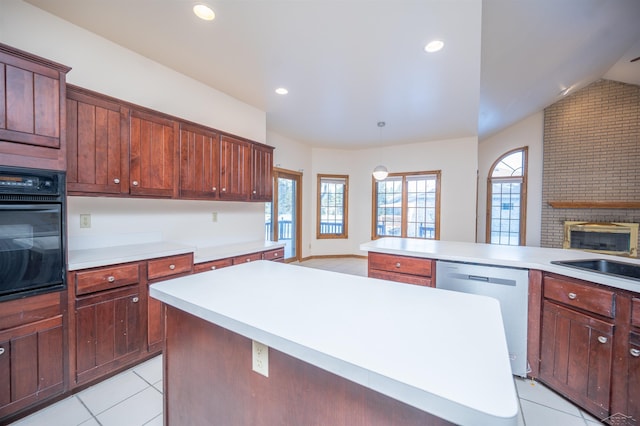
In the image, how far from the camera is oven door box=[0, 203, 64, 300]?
1504 mm

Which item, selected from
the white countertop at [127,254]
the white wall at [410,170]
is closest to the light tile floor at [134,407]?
the white countertop at [127,254]

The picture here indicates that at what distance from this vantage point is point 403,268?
2.33 m

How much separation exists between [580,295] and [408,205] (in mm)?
4784

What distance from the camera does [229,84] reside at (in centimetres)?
319

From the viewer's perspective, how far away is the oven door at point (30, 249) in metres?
1.50

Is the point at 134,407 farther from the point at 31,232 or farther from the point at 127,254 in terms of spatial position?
the point at 31,232

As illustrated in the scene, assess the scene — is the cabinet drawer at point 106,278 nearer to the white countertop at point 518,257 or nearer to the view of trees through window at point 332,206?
the white countertop at point 518,257

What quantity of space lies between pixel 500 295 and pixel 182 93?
147 inches

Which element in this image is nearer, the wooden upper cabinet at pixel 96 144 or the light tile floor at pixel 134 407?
the light tile floor at pixel 134 407

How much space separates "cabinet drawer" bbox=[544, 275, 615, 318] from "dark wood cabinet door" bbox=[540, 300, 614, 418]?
57mm

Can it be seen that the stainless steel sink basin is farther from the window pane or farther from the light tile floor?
the window pane

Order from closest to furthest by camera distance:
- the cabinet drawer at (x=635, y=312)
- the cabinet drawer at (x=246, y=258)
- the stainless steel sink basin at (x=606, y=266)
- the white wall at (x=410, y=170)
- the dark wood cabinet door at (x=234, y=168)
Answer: the cabinet drawer at (x=635, y=312)
the stainless steel sink basin at (x=606, y=266)
the cabinet drawer at (x=246, y=258)
the dark wood cabinet door at (x=234, y=168)
the white wall at (x=410, y=170)

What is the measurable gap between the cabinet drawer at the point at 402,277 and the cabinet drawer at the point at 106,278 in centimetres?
205

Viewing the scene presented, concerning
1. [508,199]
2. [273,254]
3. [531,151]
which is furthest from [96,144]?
[531,151]
